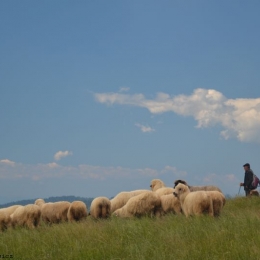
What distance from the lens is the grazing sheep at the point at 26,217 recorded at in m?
17.8

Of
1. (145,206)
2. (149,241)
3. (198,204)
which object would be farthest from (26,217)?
(149,241)

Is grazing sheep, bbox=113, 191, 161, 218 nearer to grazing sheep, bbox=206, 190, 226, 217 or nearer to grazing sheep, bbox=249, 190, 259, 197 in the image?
grazing sheep, bbox=206, 190, 226, 217

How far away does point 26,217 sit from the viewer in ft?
58.4

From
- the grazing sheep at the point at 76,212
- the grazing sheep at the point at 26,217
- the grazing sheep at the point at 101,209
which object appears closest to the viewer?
the grazing sheep at the point at 26,217

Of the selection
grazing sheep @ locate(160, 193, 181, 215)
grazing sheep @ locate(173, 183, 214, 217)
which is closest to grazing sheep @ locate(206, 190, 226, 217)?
grazing sheep @ locate(173, 183, 214, 217)

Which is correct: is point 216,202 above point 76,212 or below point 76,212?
above

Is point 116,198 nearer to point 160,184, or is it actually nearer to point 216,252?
point 160,184

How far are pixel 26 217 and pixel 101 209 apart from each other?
3368mm

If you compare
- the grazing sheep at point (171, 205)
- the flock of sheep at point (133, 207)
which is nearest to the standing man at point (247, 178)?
the flock of sheep at point (133, 207)

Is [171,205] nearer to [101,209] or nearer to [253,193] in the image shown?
[101,209]

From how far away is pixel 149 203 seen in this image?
57.0ft

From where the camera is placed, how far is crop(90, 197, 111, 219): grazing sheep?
19.4m

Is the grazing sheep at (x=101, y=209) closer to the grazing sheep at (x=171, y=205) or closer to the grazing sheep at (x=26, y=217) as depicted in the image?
the grazing sheep at (x=26, y=217)

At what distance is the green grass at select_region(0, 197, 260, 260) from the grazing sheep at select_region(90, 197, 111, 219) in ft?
19.2
